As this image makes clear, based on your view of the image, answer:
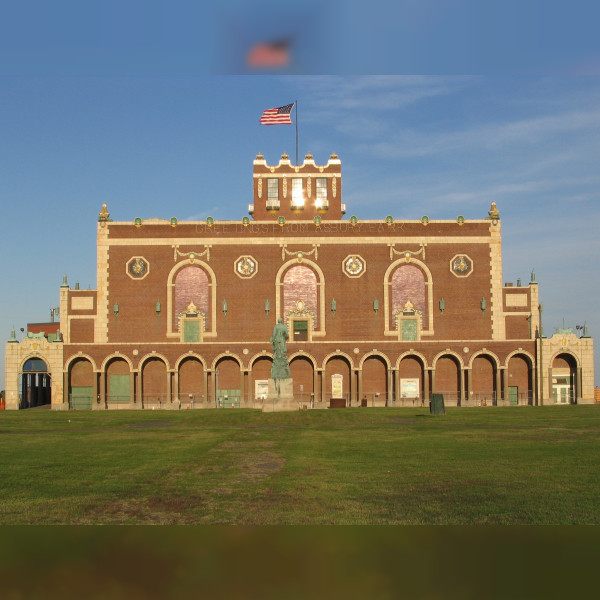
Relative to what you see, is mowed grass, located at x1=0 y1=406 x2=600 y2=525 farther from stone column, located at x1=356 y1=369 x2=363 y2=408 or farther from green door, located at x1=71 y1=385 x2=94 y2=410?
green door, located at x1=71 y1=385 x2=94 y2=410

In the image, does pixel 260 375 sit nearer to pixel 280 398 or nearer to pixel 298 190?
pixel 280 398

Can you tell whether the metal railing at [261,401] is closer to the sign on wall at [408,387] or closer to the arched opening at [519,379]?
the arched opening at [519,379]

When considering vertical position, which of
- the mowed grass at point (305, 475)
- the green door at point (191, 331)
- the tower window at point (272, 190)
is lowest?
the mowed grass at point (305, 475)

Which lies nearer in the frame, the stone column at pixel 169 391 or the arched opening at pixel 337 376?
the stone column at pixel 169 391

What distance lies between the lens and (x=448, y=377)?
6612cm

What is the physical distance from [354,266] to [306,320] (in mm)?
6509

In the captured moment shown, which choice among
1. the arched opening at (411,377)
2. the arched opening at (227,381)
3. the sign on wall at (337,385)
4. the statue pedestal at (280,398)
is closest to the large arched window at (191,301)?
the arched opening at (227,381)

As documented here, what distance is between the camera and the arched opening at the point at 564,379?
65.4 metres

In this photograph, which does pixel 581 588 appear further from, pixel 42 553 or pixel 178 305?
pixel 178 305

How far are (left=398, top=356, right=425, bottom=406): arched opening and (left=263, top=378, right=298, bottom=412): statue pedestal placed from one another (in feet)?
63.1

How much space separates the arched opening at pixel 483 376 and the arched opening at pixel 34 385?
36.9 meters

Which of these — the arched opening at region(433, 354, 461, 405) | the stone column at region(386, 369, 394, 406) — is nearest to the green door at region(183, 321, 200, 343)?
the stone column at region(386, 369, 394, 406)

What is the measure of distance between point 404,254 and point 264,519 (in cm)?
5767

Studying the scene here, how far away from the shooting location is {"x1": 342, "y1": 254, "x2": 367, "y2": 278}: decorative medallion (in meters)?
67.9
